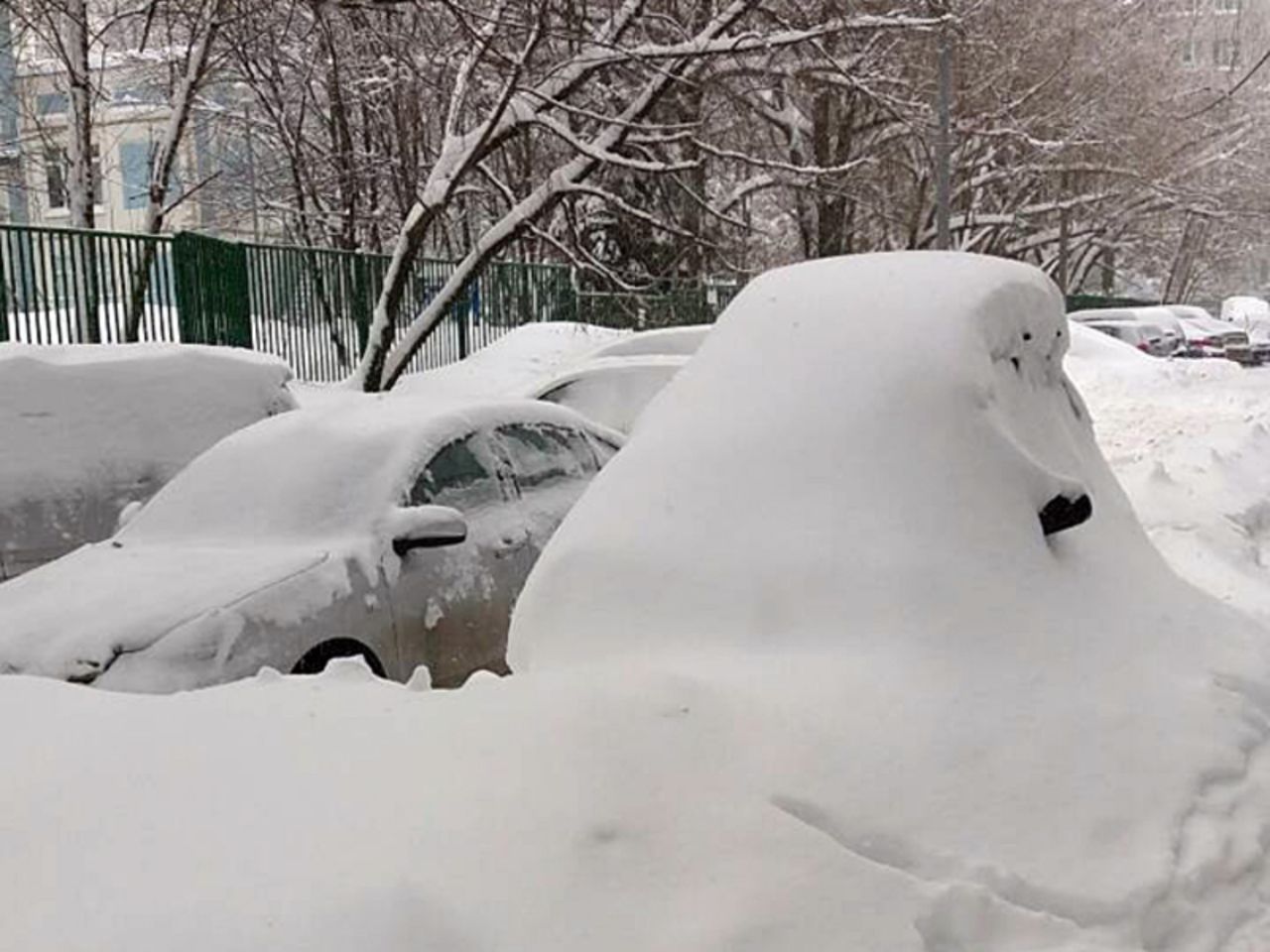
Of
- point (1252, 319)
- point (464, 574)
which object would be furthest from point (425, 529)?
point (1252, 319)

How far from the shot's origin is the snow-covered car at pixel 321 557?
464cm

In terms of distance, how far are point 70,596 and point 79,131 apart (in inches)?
526

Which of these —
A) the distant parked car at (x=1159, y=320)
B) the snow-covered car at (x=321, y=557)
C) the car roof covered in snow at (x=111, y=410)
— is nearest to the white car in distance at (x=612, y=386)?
the car roof covered in snow at (x=111, y=410)

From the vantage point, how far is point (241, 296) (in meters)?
14.0

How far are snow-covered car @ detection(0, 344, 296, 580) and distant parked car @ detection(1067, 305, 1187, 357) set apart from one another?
24347 mm

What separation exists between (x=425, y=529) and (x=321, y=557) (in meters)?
0.45

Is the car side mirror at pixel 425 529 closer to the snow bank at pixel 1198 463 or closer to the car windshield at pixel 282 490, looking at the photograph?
the car windshield at pixel 282 490

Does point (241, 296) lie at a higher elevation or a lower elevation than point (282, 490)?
lower

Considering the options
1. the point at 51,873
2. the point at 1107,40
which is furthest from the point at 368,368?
the point at 1107,40

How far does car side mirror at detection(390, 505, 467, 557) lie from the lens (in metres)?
5.39

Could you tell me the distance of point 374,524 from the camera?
5.44m

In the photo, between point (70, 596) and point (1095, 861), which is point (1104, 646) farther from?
point (70, 596)

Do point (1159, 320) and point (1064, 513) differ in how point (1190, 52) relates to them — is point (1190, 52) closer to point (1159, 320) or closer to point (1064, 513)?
point (1159, 320)

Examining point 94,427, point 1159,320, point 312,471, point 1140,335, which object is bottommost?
point 1140,335
